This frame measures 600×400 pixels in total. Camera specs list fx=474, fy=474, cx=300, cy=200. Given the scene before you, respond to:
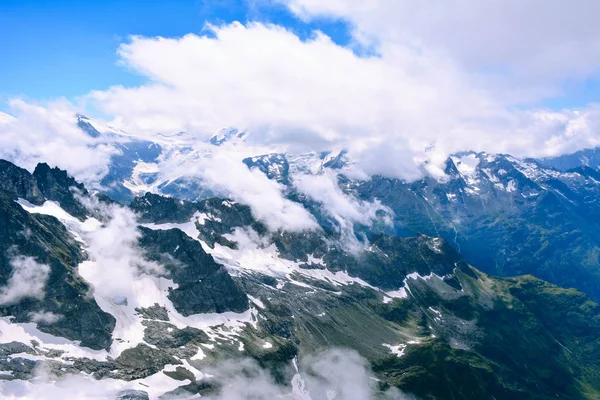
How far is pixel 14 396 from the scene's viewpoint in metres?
200
